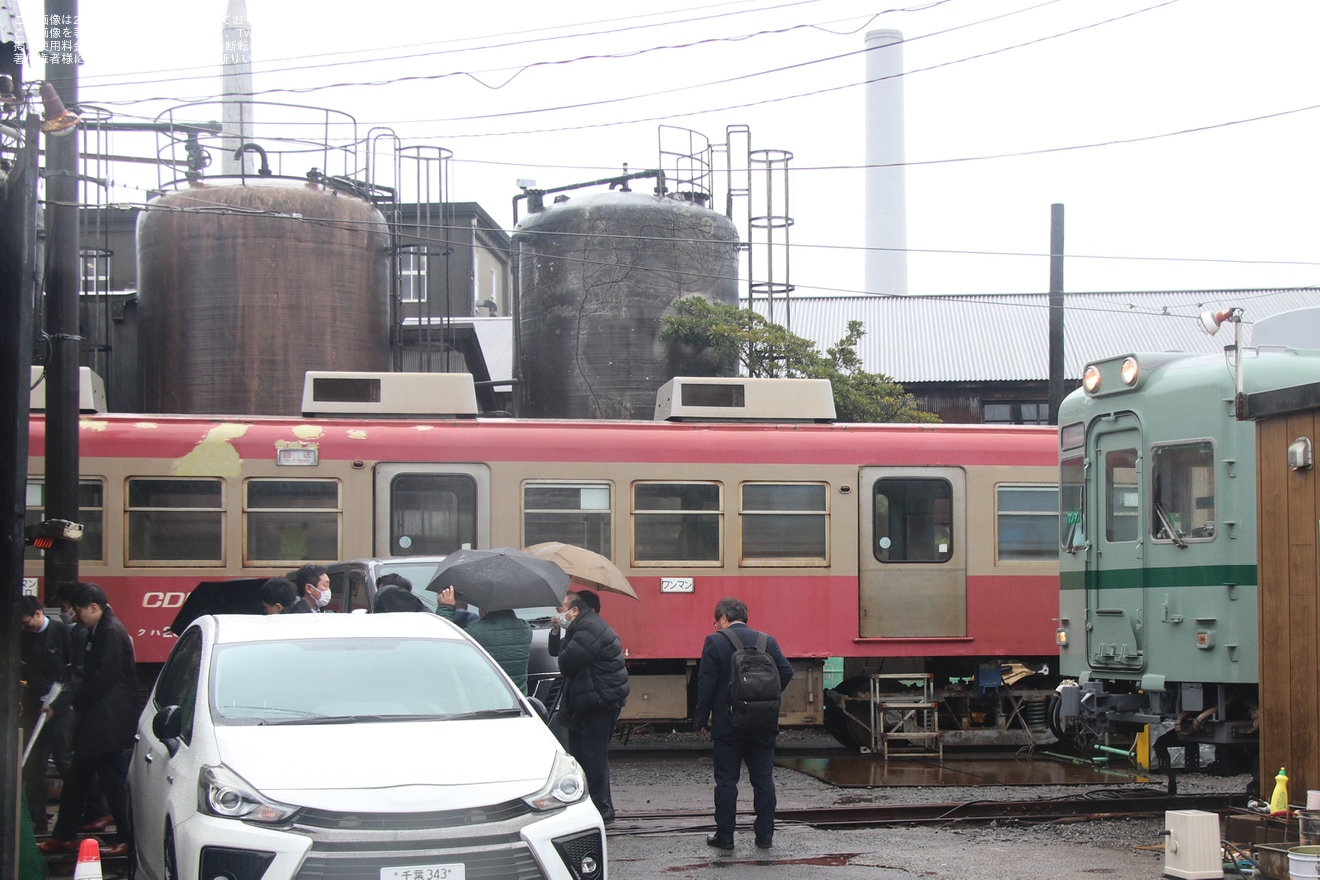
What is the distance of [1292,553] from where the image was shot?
880 centimetres

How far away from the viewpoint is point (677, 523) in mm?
14836

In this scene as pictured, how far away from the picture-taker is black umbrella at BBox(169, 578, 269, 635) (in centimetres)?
1196

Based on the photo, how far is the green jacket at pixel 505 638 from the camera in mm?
10188

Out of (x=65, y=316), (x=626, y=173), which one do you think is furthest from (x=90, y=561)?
(x=626, y=173)

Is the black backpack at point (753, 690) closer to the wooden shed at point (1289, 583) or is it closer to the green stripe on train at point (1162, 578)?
the wooden shed at point (1289, 583)

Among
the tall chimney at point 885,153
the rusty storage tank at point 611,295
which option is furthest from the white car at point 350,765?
the tall chimney at point 885,153

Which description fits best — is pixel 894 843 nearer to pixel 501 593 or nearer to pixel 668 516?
pixel 501 593

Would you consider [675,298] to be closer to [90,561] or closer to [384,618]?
Result: [90,561]

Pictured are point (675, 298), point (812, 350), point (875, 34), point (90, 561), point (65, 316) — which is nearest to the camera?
point (65, 316)

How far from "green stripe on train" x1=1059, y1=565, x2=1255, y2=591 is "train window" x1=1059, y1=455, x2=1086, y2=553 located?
0.28 m

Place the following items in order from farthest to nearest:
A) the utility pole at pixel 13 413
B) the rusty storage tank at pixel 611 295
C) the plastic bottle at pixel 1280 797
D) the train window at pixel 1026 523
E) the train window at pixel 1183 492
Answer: the rusty storage tank at pixel 611 295 → the train window at pixel 1026 523 → the train window at pixel 1183 492 → the plastic bottle at pixel 1280 797 → the utility pole at pixel 13 413

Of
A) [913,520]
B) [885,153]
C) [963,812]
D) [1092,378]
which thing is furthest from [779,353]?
[885,153]

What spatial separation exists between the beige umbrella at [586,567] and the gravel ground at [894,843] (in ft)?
6.01

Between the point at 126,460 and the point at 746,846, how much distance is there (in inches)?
313
